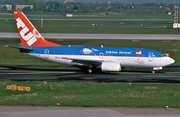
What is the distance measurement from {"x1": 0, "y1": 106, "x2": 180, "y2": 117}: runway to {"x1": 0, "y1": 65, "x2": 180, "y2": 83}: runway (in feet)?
43.0

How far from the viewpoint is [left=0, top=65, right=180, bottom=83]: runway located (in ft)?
132

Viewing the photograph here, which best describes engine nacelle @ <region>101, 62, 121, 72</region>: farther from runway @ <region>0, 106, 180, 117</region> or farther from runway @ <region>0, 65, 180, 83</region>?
runway @ <region>0, 106, 180, 117</region>

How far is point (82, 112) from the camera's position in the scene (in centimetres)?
2544

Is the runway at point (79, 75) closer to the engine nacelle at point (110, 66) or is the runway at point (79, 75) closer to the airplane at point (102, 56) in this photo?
the engine nacelle at point (110, 66)

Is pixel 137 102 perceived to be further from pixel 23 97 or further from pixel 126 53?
pixel 126 53

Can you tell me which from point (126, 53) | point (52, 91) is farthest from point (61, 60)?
point (52, 91)

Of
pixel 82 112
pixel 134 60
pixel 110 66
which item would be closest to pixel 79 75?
pixel 110 66

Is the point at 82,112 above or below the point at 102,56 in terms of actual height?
below

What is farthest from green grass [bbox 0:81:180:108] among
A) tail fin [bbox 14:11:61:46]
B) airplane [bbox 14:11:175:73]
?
tail fin [bbox 14:11:61:46]

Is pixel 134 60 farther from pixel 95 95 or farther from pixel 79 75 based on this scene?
pixel 95 95

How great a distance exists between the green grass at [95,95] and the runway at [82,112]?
1.15 m

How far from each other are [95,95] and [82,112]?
603 cm

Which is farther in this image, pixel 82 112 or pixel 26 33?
pixel 26 33

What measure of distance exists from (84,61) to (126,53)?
6154mm
